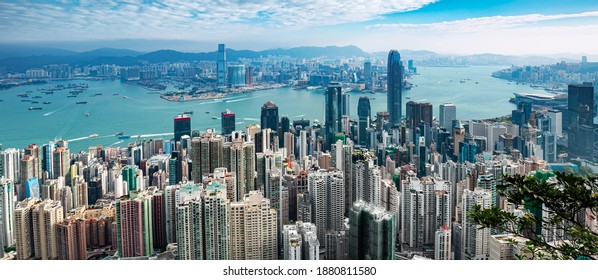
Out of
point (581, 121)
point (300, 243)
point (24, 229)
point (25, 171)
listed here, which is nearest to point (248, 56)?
point (300, 243)

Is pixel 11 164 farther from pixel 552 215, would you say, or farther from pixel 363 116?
pixel 552 215

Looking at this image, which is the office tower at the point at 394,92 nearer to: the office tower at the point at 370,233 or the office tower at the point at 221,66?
the office tower at the point at 370,233

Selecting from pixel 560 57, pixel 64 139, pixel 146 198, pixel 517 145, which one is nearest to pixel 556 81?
pixel 560 57

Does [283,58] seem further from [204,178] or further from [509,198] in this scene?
[509,198]

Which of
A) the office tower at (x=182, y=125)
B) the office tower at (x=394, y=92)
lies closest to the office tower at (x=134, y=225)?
the office tower at (x=182, y=125)

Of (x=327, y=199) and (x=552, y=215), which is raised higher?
(x=552, y=215)

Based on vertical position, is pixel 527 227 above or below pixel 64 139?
below
